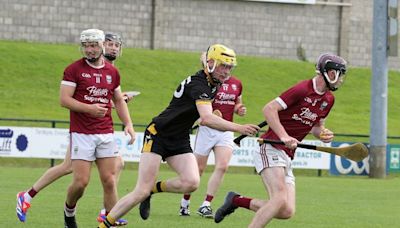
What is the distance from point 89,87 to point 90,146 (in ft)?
2.08

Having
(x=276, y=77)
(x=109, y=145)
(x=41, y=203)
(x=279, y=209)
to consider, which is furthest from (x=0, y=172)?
(x=276, y=77)

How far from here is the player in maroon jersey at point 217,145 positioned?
14.7 m

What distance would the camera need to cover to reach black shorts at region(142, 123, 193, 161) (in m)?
11.1

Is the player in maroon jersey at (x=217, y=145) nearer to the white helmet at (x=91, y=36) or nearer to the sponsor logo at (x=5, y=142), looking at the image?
the white helmet at (x=91, y=36)

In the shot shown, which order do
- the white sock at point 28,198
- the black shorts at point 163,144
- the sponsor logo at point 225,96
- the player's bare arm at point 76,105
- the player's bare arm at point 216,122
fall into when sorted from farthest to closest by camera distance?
1. the sponsor logo at point 225,96
2. the white sock at point 28,198
3. the player's bare arm at point 76,105
4. the black shorts at point 163,144
5. the player's bare arm at point 216,122

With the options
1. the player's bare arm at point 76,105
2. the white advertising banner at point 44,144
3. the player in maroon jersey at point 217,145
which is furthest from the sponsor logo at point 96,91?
the white advertising banner at point 44,144

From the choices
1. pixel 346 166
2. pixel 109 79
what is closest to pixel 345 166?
pixel 346 166

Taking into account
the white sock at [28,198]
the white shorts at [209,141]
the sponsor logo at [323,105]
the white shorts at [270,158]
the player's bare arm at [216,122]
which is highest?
the sponsor logo at [323,105]

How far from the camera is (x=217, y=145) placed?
15.4m

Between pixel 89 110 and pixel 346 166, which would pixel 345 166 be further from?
pixel 89 110

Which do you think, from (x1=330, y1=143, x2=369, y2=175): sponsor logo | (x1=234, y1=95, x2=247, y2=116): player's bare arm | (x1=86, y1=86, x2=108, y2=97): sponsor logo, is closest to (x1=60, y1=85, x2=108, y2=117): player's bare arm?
(x1=86, y1=86, x2=108, y2=97): sponsor logo

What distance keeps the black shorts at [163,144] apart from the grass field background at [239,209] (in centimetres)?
197

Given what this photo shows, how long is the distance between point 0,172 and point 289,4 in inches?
A: 1007

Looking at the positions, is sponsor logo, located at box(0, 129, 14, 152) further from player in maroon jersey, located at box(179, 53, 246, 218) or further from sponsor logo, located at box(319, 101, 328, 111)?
sponsor logo, located at box(319, 101, 328, 111)
